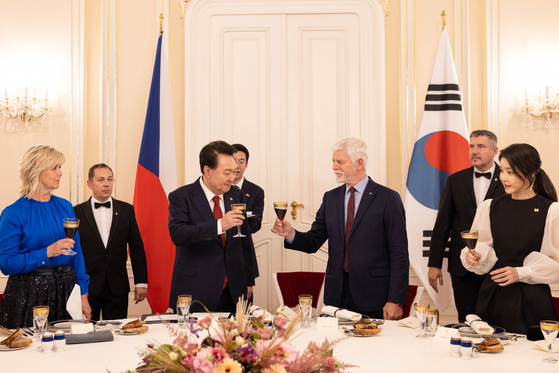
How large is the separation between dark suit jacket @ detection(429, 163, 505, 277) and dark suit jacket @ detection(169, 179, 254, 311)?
168cm

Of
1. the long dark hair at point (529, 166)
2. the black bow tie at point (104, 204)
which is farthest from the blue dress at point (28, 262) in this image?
the long dark hair at point (529, 166)

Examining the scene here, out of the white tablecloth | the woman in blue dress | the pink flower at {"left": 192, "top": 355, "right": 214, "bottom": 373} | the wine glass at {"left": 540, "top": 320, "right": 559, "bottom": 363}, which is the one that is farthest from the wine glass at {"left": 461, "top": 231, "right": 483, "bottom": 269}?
the woman in blue dress

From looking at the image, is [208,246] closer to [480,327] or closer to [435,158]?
[480,327]

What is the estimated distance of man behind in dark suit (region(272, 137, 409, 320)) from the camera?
10.4 feet

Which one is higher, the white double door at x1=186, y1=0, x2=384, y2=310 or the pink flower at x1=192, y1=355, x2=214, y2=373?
the white double door at x1=186, y1=0, x2=384, y2=310

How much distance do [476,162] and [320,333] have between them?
2.20 metres

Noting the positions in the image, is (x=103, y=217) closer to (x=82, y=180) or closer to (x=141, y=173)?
(x=141, y=173)

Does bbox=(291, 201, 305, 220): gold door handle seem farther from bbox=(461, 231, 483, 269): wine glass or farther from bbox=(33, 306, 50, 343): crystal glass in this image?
bbox=(33, 306, 50, 343): crystal glass

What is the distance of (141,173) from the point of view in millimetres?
4812

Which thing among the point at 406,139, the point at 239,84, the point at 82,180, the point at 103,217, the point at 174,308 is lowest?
the point at 174,308

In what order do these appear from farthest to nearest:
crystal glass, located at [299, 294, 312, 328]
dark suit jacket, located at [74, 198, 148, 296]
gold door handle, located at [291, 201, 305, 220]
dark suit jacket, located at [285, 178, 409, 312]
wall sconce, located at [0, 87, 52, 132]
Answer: gold door handle, located at [291, 201, 305, 220] < wall sconce, located at [0, 87, 52, 132] < dark suit jacket, located at [74, 198, 148, 296] < dark suit jacket, located at [285, 178, 409, 312] < crystal glass, located at [299, 294, 312, 328]

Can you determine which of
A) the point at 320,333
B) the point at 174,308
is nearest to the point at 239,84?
the point at 174,308

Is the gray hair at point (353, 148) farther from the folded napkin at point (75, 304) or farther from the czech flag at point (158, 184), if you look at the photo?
the czech flag at point (158, 184)

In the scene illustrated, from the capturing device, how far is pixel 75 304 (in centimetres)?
287
